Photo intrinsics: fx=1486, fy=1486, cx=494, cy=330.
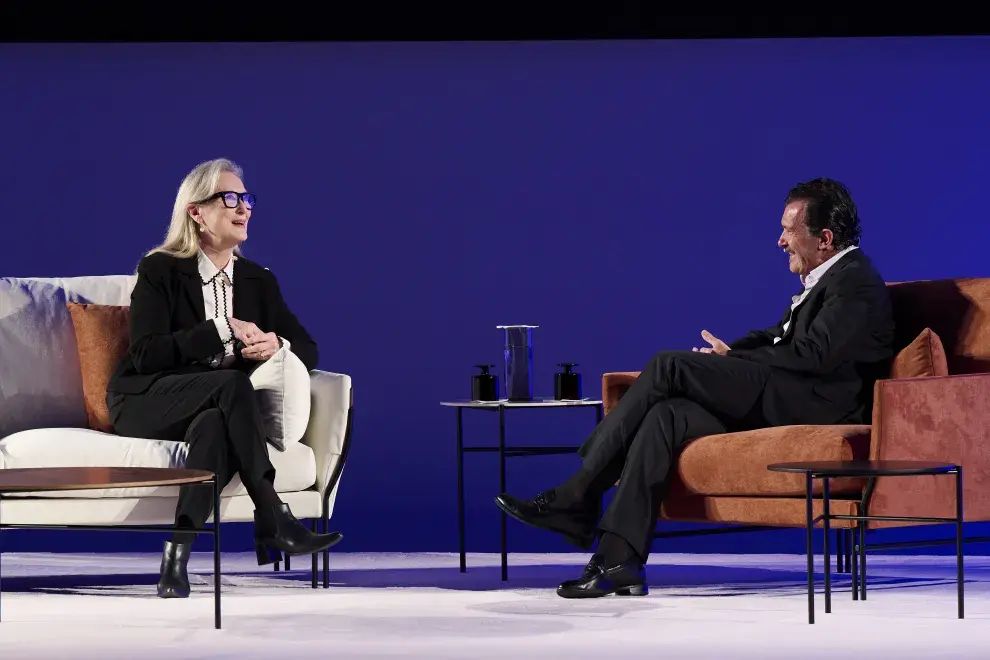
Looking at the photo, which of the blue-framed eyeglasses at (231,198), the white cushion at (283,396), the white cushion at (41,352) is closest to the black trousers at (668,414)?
the white cushion at (283,396)

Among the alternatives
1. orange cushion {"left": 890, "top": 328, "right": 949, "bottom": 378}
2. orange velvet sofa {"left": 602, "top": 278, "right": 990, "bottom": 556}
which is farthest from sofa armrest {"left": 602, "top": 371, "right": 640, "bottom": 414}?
orange cushion {"left": 890, "top": 328, "right": 949, "bottom": 378}

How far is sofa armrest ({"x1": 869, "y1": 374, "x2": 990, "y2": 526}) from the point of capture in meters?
3.76

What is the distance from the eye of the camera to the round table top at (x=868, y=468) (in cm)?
343

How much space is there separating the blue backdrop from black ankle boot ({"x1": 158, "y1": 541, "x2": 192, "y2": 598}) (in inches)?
52.8

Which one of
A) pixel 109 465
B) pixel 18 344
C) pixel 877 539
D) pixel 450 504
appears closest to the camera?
pixel 109 465

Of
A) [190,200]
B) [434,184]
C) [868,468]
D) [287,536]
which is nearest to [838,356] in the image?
[868,468]

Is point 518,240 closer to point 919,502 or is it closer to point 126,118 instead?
point 126,118

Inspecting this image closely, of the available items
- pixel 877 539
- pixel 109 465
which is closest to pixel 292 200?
pixel 109 465

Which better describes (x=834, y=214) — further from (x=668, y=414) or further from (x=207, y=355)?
(x=207, y=355)

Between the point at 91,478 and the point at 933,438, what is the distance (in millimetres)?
2089

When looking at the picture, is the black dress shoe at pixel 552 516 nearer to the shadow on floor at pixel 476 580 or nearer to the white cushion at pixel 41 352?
the shadow on floor at pixel 476 580

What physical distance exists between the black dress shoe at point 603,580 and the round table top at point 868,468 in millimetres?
536

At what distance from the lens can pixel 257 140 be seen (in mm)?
5379

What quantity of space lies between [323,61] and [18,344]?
1535 millimetres
